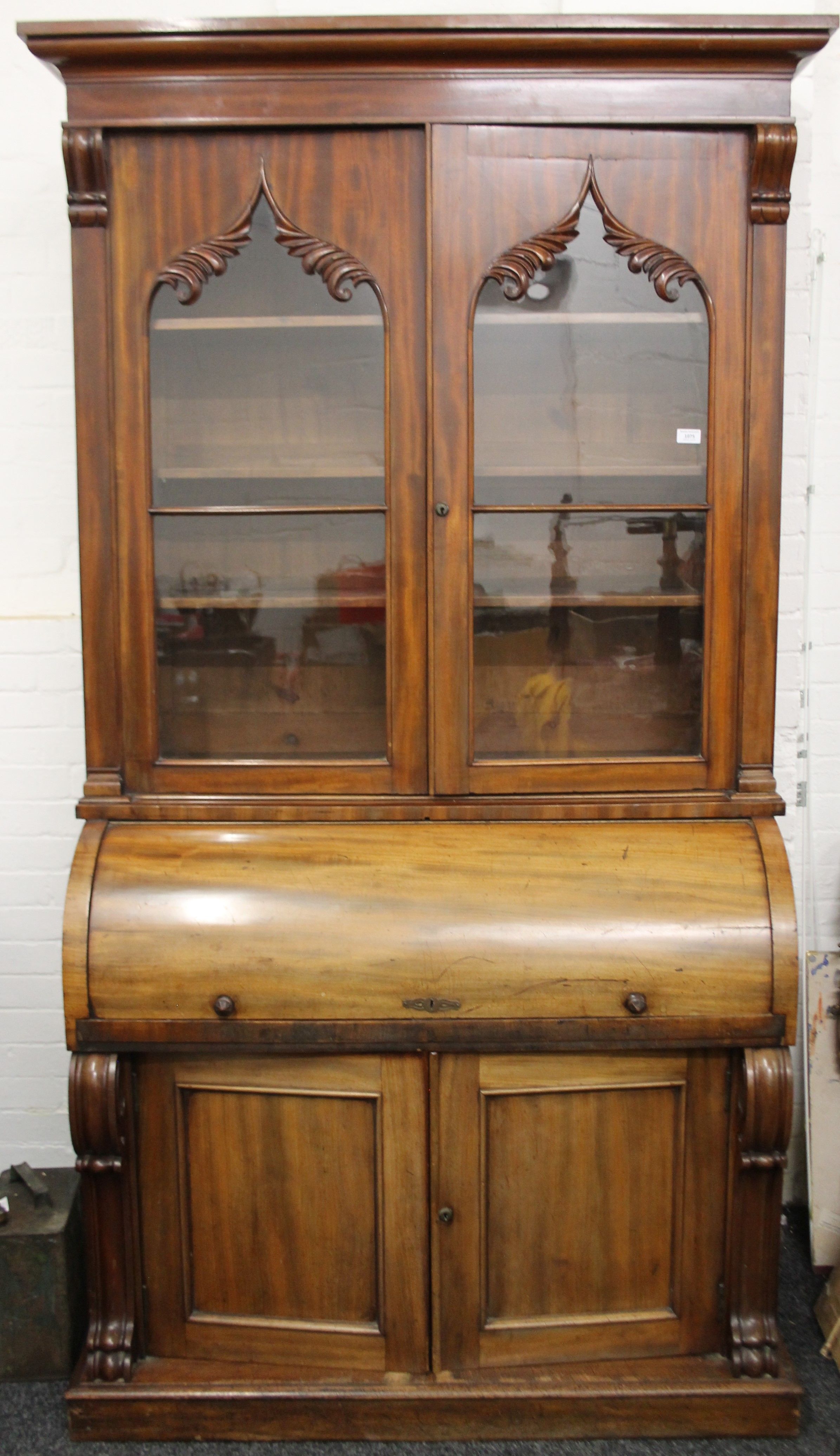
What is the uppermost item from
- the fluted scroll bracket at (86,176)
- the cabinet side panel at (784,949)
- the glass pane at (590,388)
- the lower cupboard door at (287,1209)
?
the fluted scroll bracket at (86,176)

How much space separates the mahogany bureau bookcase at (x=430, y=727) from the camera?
157 cm

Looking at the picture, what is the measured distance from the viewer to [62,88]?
79.4 inches

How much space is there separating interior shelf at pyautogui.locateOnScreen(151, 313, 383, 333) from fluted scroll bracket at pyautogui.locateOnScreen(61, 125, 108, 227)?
182mm

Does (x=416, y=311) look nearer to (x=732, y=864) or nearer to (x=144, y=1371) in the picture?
(x=732, y=864)

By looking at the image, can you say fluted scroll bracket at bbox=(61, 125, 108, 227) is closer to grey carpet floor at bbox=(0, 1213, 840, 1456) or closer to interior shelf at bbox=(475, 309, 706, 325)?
interior shelf at bbox=(475, 309, 706, 325)

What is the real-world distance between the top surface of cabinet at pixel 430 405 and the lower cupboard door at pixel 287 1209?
47 centimetres

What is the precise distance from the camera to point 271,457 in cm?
170

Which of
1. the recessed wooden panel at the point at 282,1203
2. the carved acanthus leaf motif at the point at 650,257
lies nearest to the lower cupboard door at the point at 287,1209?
the recessed wooden panel at the point at 282,1203

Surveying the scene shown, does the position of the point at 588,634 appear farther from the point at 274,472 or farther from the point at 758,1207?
the point at 758,1207

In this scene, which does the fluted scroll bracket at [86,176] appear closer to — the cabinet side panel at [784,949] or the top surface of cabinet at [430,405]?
the top surface of cabinet at [430,405]

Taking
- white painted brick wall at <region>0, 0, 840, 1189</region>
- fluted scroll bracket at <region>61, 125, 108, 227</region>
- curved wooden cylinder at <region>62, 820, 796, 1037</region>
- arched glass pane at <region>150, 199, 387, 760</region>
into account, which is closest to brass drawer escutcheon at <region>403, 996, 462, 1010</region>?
curved wooden cylinder at <region>62, 820, 796, 1037</region>

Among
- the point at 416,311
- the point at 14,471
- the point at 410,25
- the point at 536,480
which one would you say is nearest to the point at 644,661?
the point at 536,480

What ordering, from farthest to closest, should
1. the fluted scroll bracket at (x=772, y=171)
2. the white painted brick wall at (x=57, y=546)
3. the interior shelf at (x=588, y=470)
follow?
the white painted brick wall at (x=57, y=546), the interior shelf at (x=588, y=470), the fluted scroll bracket at (x=772, y=171)

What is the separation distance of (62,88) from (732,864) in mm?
2044
